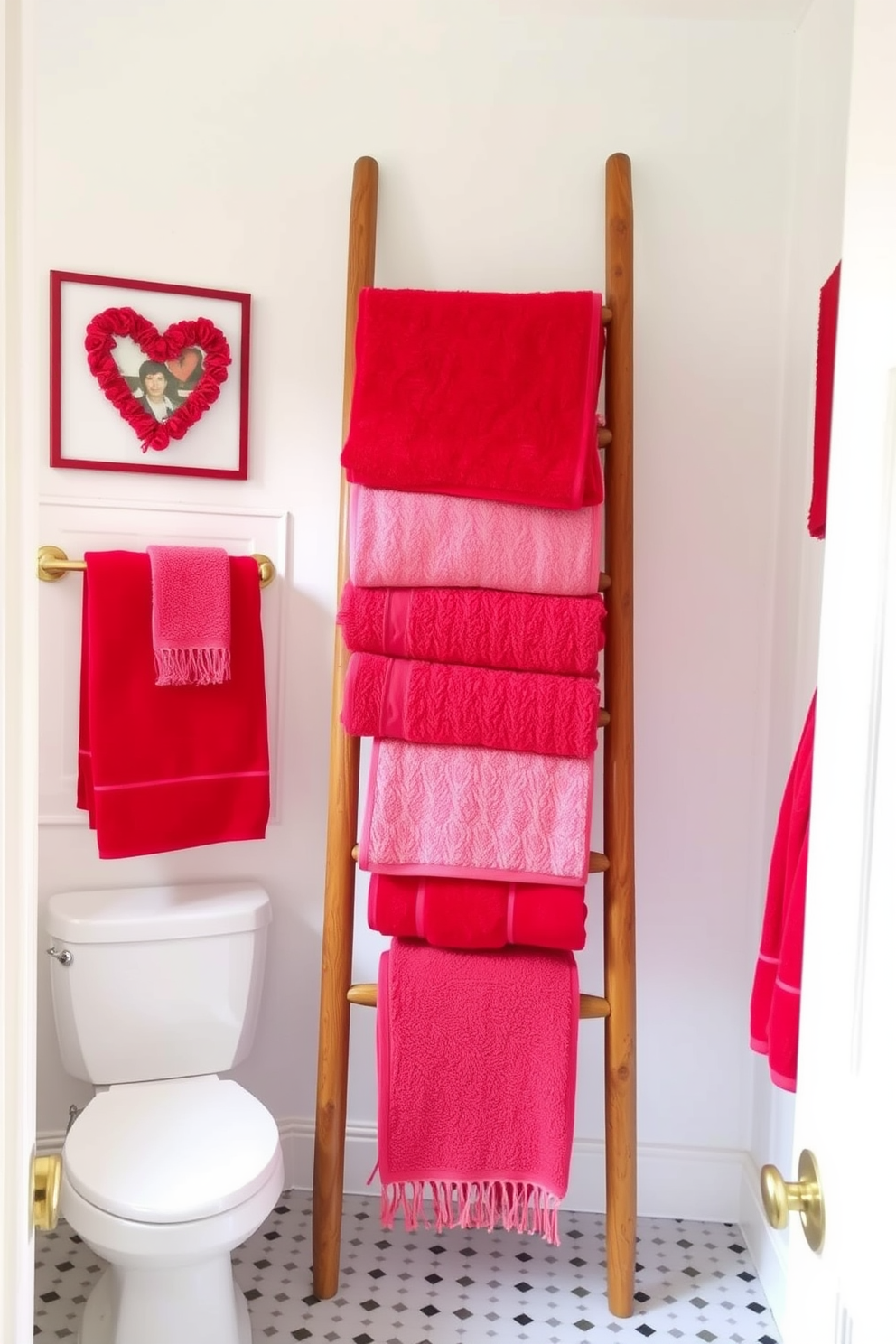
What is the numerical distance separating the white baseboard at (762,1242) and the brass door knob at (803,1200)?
41.9 inches

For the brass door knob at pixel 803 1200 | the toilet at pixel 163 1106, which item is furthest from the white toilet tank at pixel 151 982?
the brass door knob at pixel 803 1200

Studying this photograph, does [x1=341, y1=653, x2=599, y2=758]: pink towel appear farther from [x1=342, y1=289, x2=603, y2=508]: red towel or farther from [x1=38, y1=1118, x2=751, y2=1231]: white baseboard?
[x1=38, y1=1118, x2=751, y2=1231]: white baseboard

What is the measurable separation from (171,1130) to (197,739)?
65cm

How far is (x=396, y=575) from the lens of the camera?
1.77 metres

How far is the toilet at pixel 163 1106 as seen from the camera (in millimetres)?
1522

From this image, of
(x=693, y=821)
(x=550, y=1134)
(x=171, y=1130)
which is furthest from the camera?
(x=693, y=821)

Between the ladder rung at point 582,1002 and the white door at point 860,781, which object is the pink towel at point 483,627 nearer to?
the ladder rung at point 582,1002

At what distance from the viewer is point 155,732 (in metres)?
1.89

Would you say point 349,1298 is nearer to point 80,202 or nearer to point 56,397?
point 56,397

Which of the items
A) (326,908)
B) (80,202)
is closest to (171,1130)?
(326,908)

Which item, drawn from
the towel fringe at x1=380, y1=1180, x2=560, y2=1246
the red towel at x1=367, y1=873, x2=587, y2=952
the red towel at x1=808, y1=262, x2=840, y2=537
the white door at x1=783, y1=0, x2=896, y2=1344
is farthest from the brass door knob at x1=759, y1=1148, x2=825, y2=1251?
the towel fringe at x1=380, y1=1180, x2=560, y2=1246

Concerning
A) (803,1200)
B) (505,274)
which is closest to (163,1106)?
(803,1200)

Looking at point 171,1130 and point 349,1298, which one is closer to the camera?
point 171,1130

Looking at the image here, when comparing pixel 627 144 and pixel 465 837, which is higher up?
pixel 627 144
